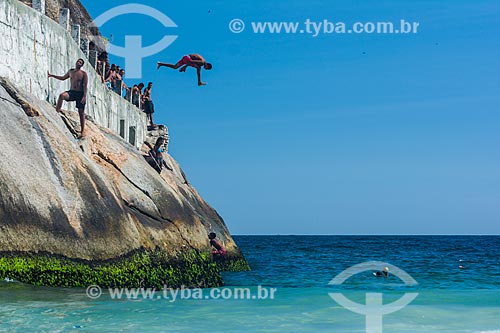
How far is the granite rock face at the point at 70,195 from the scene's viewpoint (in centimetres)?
1528

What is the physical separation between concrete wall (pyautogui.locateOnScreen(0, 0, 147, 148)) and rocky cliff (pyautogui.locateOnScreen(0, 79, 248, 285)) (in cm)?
68

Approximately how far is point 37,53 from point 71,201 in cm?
515

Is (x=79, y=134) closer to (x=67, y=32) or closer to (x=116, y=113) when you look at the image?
(x=67, y=32)

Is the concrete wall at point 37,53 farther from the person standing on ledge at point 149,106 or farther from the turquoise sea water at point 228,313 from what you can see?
the person standing on ledge at point 149,106

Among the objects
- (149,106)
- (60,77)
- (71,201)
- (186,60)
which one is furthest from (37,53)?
(149,106)

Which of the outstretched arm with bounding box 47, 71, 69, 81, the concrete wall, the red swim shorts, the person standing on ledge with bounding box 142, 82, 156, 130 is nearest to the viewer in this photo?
the concrete wall

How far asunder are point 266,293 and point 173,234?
3.07 meters

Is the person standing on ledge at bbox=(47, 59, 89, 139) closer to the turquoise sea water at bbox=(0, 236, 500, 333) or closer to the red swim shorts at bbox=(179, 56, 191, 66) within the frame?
the red swim shorts at bbox=(179, 56, 191, 66)

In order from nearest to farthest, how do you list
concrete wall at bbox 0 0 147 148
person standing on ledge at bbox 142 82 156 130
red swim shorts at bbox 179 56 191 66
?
concrete wall at bbox 0 0 147 148 → red swim shorts at bbox 179 56 191 66 → person standing on ledge at bbox 142 82 156 130

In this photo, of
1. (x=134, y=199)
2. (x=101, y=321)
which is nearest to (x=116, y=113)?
(x=134, y=199)

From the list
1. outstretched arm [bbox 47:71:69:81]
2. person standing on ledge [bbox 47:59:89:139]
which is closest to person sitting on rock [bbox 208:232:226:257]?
person standing on ledge [bbox 47:59:89:139]

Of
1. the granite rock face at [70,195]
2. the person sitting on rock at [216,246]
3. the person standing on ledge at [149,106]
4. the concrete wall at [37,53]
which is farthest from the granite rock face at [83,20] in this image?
the granite rock face at [70,195]

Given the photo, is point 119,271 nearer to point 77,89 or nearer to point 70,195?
point 70,195

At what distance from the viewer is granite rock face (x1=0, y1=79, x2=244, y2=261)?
602 inches
